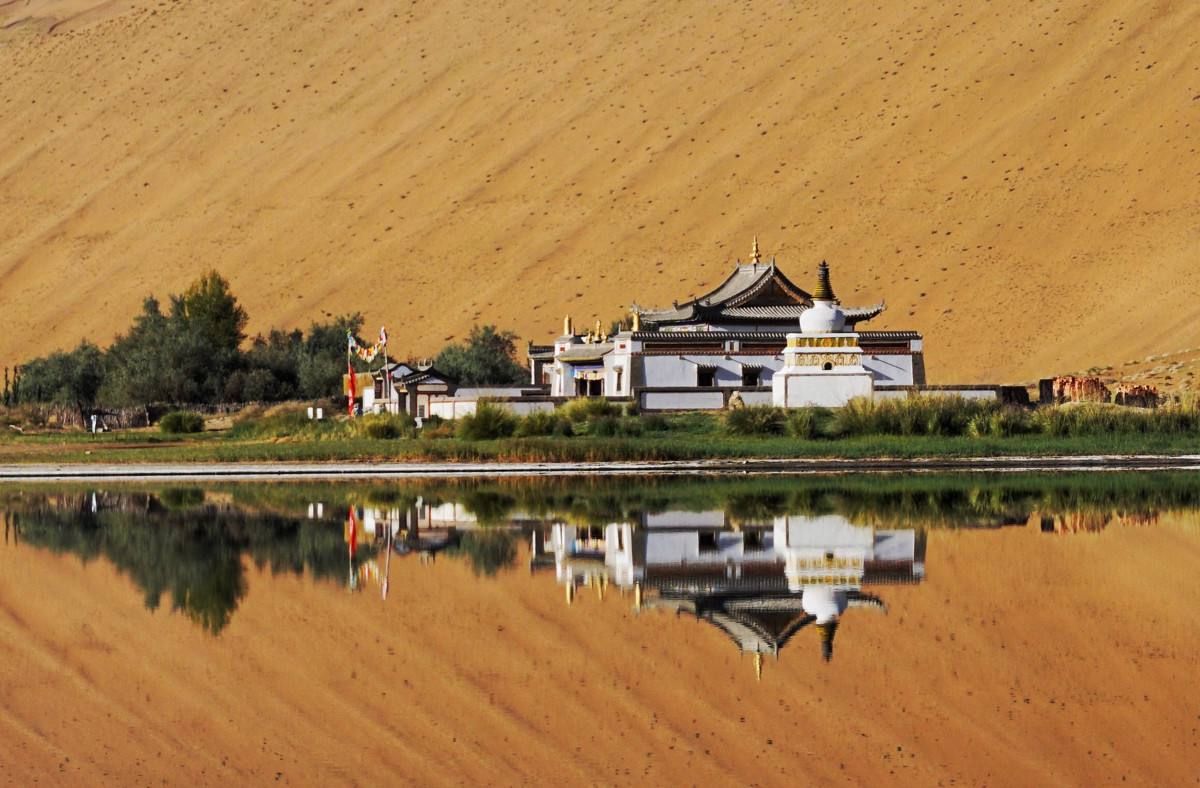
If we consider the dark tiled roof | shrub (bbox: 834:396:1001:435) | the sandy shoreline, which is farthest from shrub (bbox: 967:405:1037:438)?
the dark tiled roof

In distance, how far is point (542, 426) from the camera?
39.8m

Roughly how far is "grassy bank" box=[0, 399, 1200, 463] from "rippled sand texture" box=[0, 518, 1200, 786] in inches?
671

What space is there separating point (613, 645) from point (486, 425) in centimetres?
2441

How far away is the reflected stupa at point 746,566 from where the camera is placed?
16.3 m

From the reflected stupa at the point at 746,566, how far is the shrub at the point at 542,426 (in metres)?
14.5

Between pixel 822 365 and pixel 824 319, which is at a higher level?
pixel 824 319

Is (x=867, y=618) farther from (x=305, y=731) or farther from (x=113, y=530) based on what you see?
(x=113, y=530)

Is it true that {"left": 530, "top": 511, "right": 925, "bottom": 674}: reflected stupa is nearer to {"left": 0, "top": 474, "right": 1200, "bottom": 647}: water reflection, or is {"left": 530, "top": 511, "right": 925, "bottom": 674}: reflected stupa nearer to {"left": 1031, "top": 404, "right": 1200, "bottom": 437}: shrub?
{"left": 0, "top": 474, "right": 1200, "bottom": 647}: water reflection

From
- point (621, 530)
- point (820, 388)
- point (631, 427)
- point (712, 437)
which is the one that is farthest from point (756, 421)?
point (621, 530)

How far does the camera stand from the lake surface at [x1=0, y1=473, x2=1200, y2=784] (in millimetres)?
11594

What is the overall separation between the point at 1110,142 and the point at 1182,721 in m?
60.0

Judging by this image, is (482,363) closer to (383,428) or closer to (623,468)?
(383,428)

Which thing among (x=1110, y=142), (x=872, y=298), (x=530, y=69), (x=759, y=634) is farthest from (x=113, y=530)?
(x=530, y=69)

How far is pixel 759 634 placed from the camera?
50.5ft
